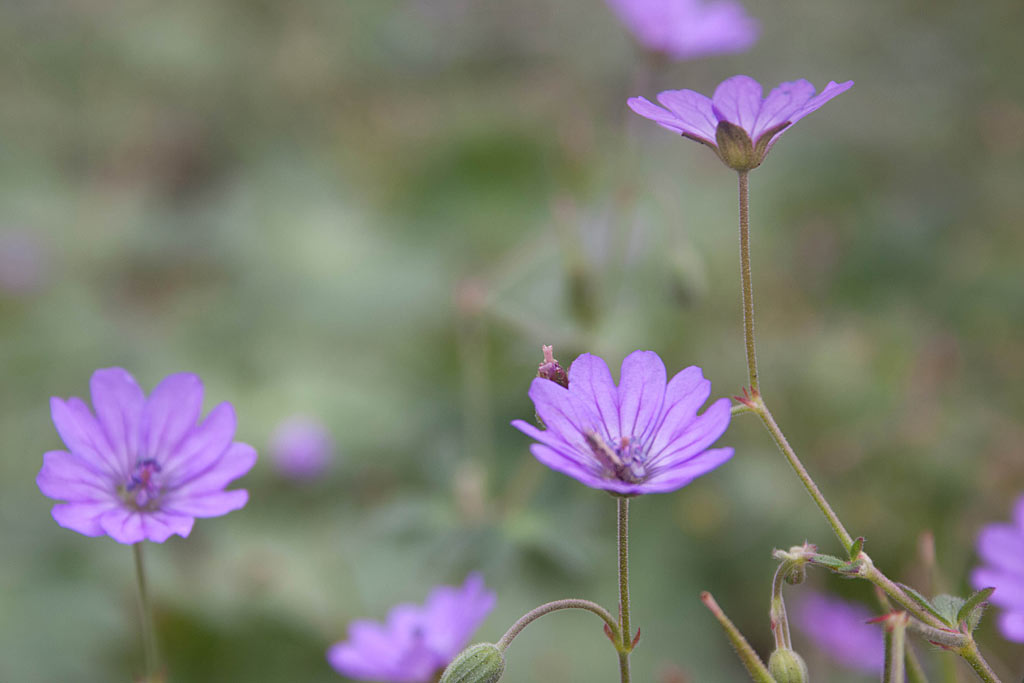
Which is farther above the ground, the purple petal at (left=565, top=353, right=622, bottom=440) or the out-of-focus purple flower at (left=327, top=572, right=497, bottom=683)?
the purple petal at (left=565, top=353, right=622, bottom=440)

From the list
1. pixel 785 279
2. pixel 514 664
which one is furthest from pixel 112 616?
pixel 785 279

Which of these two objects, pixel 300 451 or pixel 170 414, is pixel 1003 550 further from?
pixel 300 451

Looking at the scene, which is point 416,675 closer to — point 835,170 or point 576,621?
point 576,621

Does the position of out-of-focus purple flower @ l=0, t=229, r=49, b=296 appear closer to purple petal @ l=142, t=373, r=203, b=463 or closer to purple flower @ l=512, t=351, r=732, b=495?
purple petal @ l=142, t=373, r=203, b=463

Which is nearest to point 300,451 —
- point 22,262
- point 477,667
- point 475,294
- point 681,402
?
point 475,294

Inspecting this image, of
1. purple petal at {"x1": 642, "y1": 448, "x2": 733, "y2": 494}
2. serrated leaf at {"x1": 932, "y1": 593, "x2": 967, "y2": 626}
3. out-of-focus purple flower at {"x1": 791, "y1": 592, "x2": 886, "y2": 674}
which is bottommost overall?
out-of-focus purple flower at {"x1": 791, "y1": 592, "x2": 886, "y2": 674}

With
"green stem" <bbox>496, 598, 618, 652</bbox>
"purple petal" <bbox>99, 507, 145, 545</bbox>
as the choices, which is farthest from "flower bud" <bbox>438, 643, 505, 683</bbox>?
"purple petal" <bbox>99, 507, 145, 545</bbox>

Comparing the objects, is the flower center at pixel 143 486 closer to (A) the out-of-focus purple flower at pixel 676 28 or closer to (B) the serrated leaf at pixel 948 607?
(B) the serrated leaf at pixel 948 607
